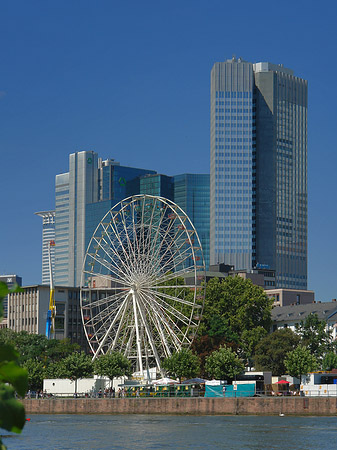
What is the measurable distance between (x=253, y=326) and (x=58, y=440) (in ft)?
316

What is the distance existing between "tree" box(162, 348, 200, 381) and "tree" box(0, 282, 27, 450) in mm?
114813

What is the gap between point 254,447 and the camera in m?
62.3

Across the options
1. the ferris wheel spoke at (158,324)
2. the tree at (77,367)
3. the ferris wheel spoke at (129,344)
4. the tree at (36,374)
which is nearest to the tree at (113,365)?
the ferris wheel spoke at (129,344)

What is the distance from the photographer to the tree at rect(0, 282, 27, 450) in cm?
512

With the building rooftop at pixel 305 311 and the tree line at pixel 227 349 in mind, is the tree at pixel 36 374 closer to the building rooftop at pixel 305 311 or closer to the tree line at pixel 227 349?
the tree line at pixel 227 349

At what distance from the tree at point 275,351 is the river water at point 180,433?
46.5 metres

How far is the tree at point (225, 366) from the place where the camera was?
12369cm

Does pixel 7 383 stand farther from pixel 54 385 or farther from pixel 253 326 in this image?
pixel 253 326

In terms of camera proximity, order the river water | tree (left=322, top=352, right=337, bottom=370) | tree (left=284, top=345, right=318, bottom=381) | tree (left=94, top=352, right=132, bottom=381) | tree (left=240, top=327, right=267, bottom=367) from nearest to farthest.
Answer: the river water < tree (left=94, top=352, right=132, bottom=381) < tree (left=284, top=345, right=318, bottom=381) < tree (left=322, top=352, right=337, bottom=370) < tree (left=240, top=327, right=267, bottom=367)

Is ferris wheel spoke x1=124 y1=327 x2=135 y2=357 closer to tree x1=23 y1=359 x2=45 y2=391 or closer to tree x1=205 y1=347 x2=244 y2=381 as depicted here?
tree x1=205 y1=347 x2=244 y2=381

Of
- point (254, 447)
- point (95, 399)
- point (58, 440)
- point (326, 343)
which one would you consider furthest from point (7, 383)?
point (326, 343)

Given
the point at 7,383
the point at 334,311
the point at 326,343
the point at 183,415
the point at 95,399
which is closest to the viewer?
the point at 7,383

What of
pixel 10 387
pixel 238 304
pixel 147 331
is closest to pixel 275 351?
pixel 238 304

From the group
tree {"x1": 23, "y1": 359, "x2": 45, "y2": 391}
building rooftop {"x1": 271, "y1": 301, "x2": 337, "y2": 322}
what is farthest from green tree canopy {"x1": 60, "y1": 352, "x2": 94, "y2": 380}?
building rooftop {"x1": 271, "y1": 301, "x2": 337, "y2": 322}
